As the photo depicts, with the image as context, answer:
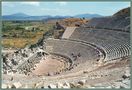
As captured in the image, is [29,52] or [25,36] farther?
[25,36]

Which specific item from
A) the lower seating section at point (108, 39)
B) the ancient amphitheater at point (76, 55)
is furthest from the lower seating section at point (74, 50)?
the lower seating section at point (108, 39)

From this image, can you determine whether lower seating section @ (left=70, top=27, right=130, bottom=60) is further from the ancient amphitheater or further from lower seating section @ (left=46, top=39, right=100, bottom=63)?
lower seating section @ (left=46, top=39, right=100, bottom=63)

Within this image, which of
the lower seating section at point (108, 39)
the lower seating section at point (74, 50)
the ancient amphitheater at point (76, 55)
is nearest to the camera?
the ancient amphitheater at point (76, 55)

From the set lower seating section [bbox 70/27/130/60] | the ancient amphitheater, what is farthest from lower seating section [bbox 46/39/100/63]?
lower seating section [bbox 70/27/130/60]

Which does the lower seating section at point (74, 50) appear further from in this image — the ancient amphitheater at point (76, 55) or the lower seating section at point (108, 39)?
the lower seating section at point (108, 39)

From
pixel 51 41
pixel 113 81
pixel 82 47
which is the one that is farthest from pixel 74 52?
pixel 113 81

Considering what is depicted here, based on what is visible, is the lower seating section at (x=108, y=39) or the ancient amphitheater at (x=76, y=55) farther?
the lower seating section at (x=108, y=39)

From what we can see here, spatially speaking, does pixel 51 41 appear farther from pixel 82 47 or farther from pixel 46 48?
pixel 82 47
